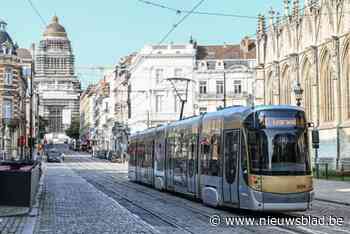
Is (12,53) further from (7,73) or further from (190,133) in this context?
(190,133)

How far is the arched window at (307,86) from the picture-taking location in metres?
→ 60.5

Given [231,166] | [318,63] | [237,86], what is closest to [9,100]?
[237,86]

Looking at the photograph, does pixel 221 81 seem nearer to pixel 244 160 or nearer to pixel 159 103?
pixel 159 103

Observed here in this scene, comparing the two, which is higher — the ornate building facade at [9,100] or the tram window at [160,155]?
the ornate building facade at [9,100]

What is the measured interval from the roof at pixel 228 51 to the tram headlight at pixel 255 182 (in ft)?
242

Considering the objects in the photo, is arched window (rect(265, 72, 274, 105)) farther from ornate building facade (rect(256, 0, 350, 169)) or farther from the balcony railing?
the balcony railing

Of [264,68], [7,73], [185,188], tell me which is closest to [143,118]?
[7,73]

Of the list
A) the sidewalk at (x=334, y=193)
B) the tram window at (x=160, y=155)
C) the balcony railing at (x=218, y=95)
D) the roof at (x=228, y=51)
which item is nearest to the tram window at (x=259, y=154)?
the sidewalk at (x=334, y=193)

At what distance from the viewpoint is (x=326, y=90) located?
189 feet

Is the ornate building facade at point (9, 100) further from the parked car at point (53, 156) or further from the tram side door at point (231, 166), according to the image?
the tram side door at point (231, 166)

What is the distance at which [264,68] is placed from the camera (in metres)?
71.1

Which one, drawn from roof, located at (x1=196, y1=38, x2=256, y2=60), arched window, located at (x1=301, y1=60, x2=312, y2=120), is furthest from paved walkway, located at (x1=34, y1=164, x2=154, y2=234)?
roof, located at (x1=196, y1=38, x2=256, y2=60)

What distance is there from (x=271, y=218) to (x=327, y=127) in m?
38.6

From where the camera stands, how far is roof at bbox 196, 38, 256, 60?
92875 millimetres
